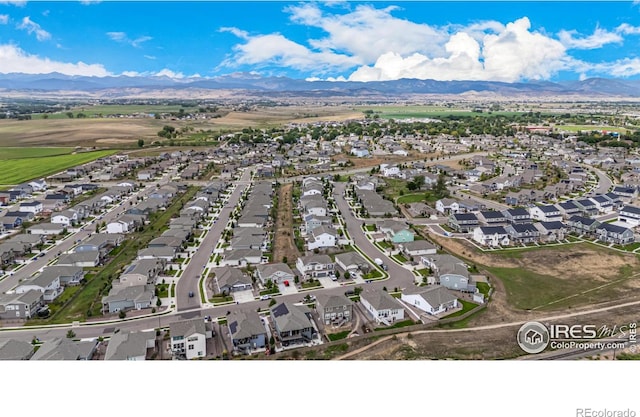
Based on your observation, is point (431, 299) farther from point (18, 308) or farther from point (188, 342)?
point (18, 308)

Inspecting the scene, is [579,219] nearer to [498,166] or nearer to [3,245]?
[498,166]

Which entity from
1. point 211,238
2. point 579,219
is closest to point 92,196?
point 211,238

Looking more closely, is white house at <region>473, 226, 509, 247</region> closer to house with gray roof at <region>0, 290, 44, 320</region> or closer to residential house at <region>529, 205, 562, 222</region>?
residential house at <region>529, 205, 562, 222</region>

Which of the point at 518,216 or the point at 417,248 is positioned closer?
the point at 417,248

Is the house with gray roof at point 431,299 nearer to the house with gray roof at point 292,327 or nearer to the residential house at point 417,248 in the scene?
the house with gray roof at point 292,327

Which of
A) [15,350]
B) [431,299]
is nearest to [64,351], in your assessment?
[15,350]

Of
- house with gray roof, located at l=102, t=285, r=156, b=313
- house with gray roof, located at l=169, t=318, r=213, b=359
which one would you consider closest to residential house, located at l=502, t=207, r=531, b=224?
house with gray roof, located at l=169, t=318, r=213, b=359

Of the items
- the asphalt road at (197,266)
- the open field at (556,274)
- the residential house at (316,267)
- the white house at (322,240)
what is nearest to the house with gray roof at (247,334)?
the asphalt road at (197,266)
